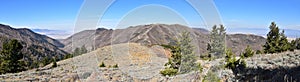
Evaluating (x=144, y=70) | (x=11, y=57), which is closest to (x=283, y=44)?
(x=144, y=70)

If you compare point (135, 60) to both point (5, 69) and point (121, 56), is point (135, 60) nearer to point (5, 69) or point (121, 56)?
point (121, 56)

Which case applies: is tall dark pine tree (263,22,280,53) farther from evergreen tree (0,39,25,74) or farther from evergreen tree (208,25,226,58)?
evergreen tree (0,39,25,74)

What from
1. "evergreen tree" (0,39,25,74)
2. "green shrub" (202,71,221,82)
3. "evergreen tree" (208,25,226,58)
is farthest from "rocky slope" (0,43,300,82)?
"evergreen tree" (0,39,25,74)

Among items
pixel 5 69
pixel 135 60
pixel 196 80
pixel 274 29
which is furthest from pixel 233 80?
pixel 5 69

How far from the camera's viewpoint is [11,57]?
55719 mm

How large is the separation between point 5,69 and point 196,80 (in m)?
45.1

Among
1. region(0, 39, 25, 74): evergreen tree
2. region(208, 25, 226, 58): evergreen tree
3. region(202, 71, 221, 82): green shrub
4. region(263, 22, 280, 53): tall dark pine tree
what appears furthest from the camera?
region(263, 22, 280, 53): tall dark pine tree

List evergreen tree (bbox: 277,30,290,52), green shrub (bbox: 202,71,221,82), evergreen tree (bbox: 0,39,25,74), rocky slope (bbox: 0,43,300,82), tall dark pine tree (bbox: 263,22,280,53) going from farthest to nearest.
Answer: tall dark pine tree (bbox: 263,22,280,53) < evergreen tree (bbox: 277,30,290,52) < evergreen tree (bbox: 0,39,25,74) < rocky slope (bbox: 0,43,300,82) < green shrub (bbox: 202,71,221,82)

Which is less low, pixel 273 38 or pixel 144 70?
pixel 273 38

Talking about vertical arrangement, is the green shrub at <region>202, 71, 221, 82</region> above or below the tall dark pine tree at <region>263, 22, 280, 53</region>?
below

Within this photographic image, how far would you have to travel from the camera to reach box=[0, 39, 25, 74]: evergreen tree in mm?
54969

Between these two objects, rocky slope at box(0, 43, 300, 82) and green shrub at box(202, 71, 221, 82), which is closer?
green shrub at box(202, 71, 221, 82)

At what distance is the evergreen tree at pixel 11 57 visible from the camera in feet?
180

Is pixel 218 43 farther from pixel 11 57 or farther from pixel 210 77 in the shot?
pixel 11 57
